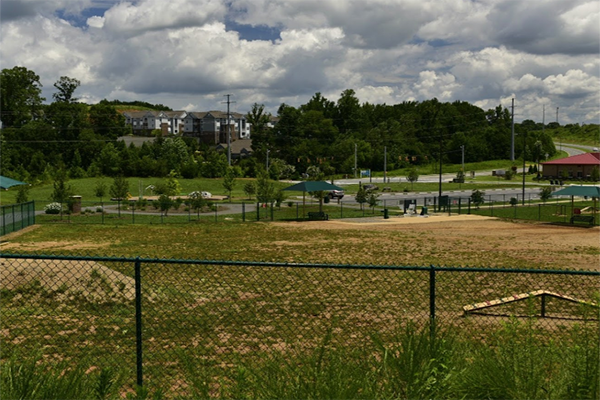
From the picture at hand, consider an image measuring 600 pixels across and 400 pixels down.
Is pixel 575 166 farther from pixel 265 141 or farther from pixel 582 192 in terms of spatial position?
pixel 582 192

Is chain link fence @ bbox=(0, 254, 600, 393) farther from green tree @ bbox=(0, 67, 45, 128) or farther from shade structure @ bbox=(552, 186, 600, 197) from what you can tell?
green tree @ bbox=(0, 67, 45, 128)

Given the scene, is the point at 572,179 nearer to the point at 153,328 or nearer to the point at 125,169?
the point at 125,169

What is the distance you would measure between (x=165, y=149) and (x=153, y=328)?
311 feet

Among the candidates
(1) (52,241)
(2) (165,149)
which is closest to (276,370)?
(1) (52,241)

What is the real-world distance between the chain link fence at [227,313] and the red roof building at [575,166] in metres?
89.7

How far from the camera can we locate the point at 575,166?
100000 millimetres

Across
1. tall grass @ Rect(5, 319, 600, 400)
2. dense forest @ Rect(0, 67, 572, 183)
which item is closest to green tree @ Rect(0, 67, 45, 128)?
dense forest @ Rect(0, 67, 572, 183)

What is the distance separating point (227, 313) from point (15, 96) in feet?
417

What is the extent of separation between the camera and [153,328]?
1178 centimetres

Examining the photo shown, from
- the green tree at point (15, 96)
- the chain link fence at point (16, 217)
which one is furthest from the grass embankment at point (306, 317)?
the green tree at point (15, 96)

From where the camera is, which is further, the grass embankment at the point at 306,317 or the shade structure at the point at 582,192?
the shade structure at the point at 582,192

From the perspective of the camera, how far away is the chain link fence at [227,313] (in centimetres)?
1001

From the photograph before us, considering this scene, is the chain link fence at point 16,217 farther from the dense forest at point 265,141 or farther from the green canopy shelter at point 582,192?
the dense forest at point 265,141

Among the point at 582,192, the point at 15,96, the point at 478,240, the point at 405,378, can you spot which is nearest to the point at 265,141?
the point at 15,96
